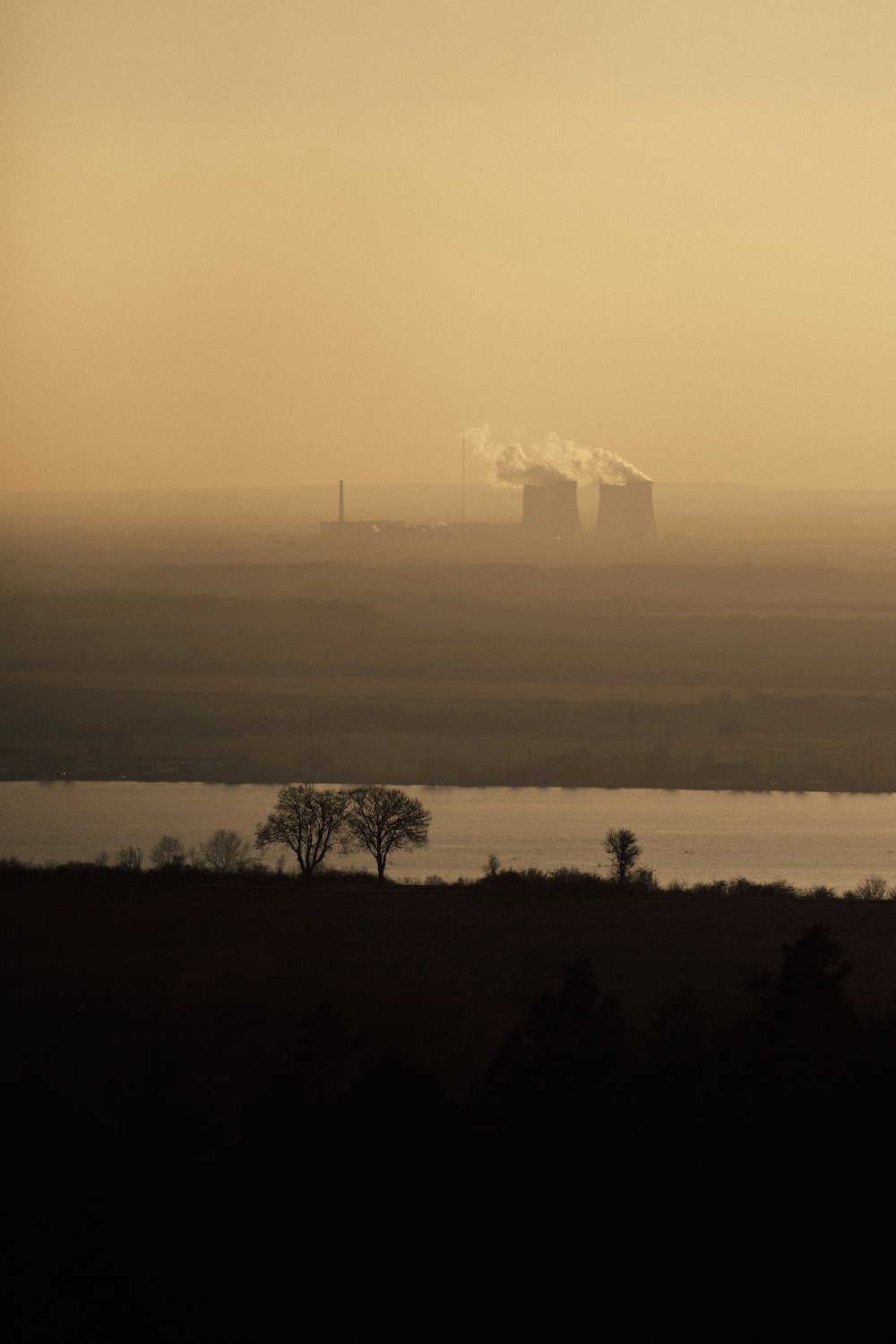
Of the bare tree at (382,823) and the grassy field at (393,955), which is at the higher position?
the bare tree at (382,823)

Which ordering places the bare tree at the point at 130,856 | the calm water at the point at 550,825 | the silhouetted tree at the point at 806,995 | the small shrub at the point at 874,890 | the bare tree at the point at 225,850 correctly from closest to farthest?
the silhouetted tree at the point at 806,995 < the small shrub at the point at 874,890 < the bare tree at the point at 130,856 < the bare tree at the point at 225,850 < the calm water at the point at 550,825

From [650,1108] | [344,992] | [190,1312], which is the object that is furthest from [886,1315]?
[344,992]

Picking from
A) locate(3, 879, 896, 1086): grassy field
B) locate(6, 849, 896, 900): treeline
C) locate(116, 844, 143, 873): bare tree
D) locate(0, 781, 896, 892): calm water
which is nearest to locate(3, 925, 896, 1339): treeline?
locate(3, 879, 896, 1086): grassy field

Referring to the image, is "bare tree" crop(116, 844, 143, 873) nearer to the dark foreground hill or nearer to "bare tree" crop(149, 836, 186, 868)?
"bare tree" crop(149, 836, 186, 868)

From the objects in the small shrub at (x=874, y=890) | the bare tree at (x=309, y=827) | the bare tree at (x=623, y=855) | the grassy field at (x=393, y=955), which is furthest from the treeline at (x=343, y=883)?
the bare tree at (x=309, y=827)

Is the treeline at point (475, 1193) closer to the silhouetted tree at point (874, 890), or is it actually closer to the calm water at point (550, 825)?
the silhouetted tree at point (874, 890)
